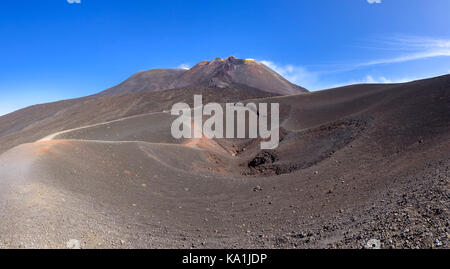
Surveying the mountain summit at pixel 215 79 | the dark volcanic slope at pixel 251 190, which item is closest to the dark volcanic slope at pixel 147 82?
the mountain summit at pixel 215 79

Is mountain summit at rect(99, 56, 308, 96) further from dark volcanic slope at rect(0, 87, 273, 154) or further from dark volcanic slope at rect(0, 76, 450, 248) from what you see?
dark volcanic slope at rect(0, 76, 450, 248)

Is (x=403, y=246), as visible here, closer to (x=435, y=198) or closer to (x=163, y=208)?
(x=435, y=198)

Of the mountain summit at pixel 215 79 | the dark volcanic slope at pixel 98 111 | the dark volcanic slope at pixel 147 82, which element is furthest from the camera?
the dark volcanic slope at pixel 147 82

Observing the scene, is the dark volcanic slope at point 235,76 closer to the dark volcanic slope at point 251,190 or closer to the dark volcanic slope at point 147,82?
the dark volcanic slope at point 147,82

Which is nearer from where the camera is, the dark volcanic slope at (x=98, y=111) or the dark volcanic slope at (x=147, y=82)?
the dark volcanic slope at (x=98, y=111)

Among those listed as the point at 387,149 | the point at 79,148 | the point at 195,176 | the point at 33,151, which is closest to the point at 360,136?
the point at 387,149

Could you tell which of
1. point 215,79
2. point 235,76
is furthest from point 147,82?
point 235,76

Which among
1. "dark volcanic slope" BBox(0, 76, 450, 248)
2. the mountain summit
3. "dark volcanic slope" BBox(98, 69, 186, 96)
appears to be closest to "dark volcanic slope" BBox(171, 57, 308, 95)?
the mountain summit
